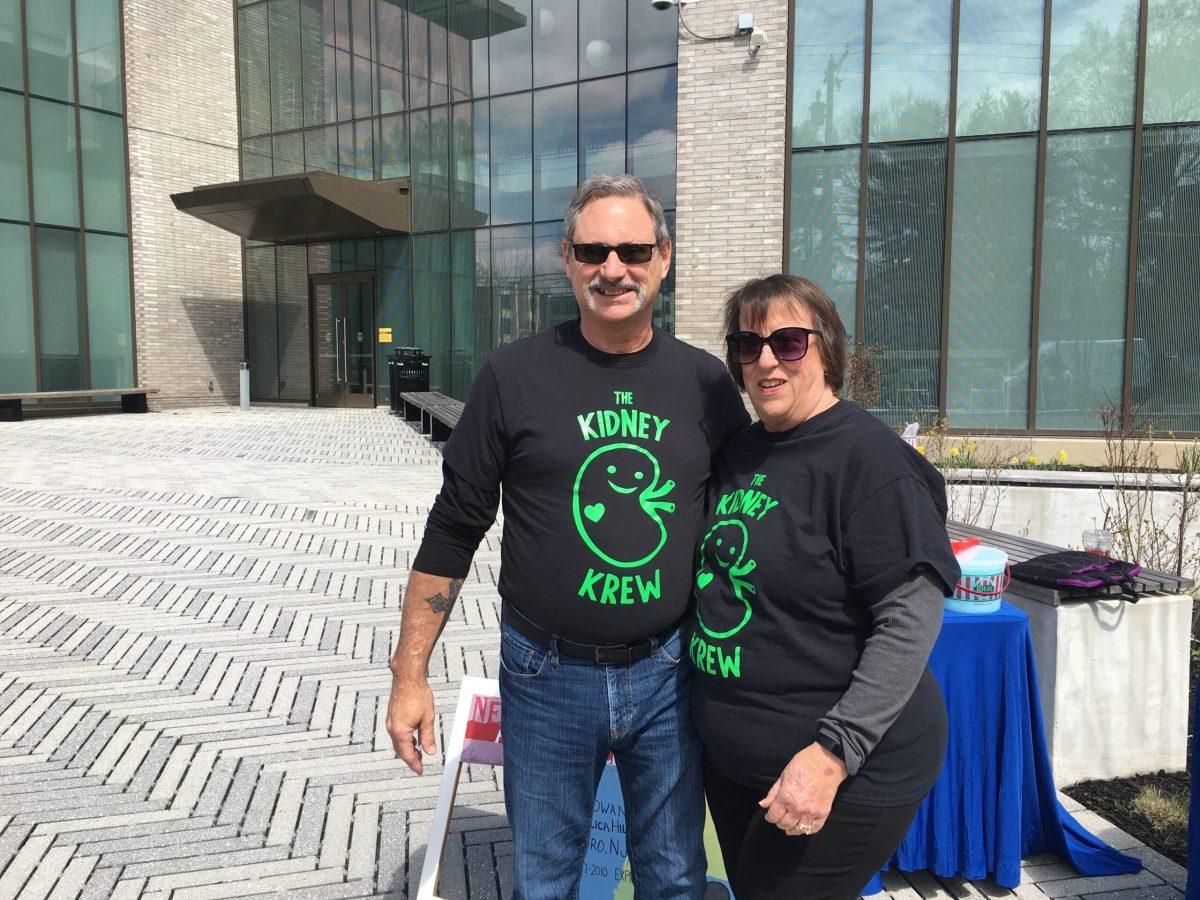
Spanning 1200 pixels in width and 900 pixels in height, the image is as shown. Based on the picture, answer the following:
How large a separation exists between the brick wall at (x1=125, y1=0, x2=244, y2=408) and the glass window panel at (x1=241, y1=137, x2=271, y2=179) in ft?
0.75

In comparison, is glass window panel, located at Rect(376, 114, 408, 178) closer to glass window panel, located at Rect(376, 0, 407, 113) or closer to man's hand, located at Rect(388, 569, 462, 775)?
glass window panel, located at Rect(376, 0, 407, 113)

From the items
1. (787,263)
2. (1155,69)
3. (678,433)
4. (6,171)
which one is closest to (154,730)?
(678,433)

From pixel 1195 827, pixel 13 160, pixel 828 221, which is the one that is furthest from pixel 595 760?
pixel 13 160

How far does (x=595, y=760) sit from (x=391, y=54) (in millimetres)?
21848

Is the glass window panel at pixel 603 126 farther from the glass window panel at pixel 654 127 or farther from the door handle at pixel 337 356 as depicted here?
the door handle at pixel 337 356

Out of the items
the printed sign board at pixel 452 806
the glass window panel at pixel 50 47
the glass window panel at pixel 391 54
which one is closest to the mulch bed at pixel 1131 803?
the printed sign board at pixel 452 806

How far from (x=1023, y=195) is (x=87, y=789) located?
41.2 feet

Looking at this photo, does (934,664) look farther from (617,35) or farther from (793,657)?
(617,35)

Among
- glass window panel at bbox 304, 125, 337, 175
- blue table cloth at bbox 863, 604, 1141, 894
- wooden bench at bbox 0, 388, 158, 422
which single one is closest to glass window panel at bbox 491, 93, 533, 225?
glass window panel at bbox 304, 125, 337, 175

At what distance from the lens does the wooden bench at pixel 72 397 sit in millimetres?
17844

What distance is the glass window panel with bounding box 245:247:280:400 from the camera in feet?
75.0

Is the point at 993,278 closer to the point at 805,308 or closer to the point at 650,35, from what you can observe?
the point at 650,35

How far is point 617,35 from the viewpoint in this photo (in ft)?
55.9

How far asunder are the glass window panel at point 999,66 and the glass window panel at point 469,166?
10.5 m
